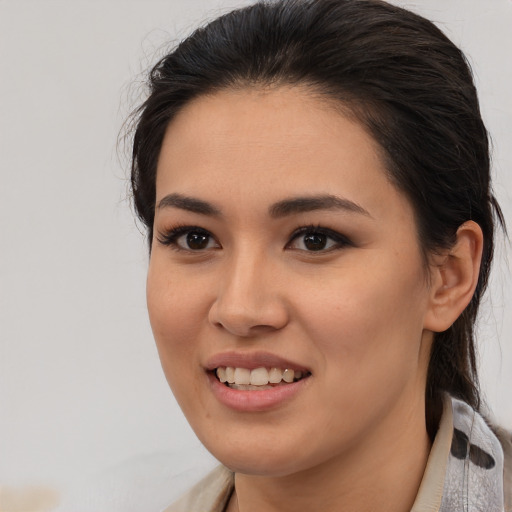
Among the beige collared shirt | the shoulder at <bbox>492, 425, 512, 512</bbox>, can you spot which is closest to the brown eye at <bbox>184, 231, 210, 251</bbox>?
the beige collared shirt

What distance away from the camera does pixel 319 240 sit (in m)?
1.72

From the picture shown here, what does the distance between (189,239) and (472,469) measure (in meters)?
0.66

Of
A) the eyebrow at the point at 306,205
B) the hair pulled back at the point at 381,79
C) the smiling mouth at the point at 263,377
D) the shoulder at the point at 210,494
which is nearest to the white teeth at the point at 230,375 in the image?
the smiling mouth at the point at 263,377

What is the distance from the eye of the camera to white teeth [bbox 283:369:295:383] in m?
1.71

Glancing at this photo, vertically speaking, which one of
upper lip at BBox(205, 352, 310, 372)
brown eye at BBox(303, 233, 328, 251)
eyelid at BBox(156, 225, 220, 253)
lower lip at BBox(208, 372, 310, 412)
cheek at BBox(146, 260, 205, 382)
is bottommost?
lower lip at BBox(208, 372, 310, 412)

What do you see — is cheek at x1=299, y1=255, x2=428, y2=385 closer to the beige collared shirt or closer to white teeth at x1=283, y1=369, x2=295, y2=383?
white teeth at x1=283, y1=369, x2=295, y2=383

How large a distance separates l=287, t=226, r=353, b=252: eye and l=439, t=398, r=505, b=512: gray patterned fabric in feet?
1.62

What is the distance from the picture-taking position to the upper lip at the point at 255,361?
5.55ft

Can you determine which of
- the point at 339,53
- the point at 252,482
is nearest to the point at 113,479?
the point at 252,482

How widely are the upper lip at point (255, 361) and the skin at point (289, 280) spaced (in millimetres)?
11

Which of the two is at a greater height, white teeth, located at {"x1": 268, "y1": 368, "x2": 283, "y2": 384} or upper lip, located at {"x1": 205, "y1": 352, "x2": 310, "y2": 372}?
upper lip, located at {"x1": 205, "y1": 352, "x2": 310, "y2": 372}

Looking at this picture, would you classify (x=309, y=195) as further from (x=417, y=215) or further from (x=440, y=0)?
(x=440, y=0)

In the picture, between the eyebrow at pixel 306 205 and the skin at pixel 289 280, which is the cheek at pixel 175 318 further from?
the eyebrow at pixel 306 205

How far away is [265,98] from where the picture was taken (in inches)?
68.9
